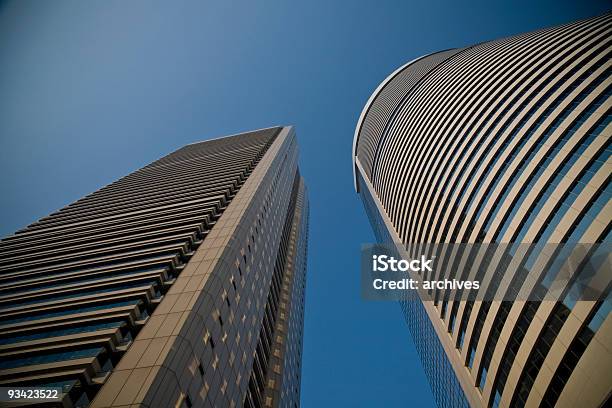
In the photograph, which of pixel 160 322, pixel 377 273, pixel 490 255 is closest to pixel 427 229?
pixel 490 255

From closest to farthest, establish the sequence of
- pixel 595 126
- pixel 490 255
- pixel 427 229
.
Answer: pixel 595 126, pixel 490 255, pixel 427 229

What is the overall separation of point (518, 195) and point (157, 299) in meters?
36.5

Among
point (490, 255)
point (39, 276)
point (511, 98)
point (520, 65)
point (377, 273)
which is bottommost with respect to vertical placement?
point (377, 273)

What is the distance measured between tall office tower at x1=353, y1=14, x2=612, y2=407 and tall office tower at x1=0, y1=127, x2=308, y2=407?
81.9ft

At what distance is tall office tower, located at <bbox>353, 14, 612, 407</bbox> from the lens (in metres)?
23.8

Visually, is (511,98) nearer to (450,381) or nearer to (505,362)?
(505,362)

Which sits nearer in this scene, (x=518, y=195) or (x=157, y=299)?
(x=157, y=299)

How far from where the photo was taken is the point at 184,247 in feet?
124

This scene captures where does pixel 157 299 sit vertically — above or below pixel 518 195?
below

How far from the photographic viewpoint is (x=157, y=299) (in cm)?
3022

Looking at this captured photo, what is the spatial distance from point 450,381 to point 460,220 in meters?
23.1

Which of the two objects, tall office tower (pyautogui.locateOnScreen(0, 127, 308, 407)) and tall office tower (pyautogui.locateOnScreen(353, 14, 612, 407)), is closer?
tall office tower (pyautogui.locateOnScreen(0, 127, 308, 407))

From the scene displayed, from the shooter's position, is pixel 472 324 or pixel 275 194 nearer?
pixel 472 324

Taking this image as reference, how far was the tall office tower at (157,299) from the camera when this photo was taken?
76.0ft
